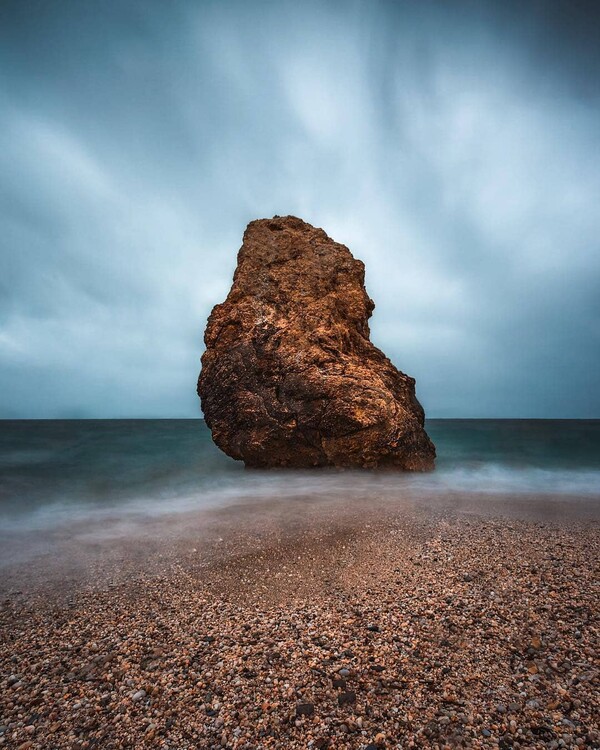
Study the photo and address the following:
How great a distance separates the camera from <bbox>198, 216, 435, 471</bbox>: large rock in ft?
40.4

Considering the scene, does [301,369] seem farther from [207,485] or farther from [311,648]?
[311,648]

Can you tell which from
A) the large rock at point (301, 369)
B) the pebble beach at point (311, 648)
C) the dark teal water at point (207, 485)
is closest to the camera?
the pebble beach at point (311, 648)

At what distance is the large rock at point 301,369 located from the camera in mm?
12320

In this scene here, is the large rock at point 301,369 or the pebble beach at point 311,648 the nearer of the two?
the pebble beach at point 311,648

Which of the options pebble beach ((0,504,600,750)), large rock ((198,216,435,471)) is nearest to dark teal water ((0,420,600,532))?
large rock ((198,216,435,471))

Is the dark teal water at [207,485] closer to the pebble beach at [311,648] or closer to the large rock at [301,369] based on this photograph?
the large rock at [301,369]

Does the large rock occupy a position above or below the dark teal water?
above

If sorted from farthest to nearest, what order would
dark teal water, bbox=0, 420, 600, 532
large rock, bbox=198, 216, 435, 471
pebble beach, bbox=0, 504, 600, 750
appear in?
large rock, bbox=198, 216, 435, 471 < dark teal water, bbox=0, 420, 600, 532 < pebble beach, bbox=0, 504, 600, 750

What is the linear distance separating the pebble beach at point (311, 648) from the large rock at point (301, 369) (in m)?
6.48

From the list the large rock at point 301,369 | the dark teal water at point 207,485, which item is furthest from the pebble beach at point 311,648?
the large rock at point 301,369

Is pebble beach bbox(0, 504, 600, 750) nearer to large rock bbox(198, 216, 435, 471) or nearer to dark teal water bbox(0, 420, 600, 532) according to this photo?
dark teal water bbox(0, 420, 600, 532)

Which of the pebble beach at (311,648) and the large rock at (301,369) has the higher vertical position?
the large rock at (301,369)

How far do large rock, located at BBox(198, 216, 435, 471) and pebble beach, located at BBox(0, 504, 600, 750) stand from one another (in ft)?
21.3

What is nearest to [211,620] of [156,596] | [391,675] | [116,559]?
[156,596]
